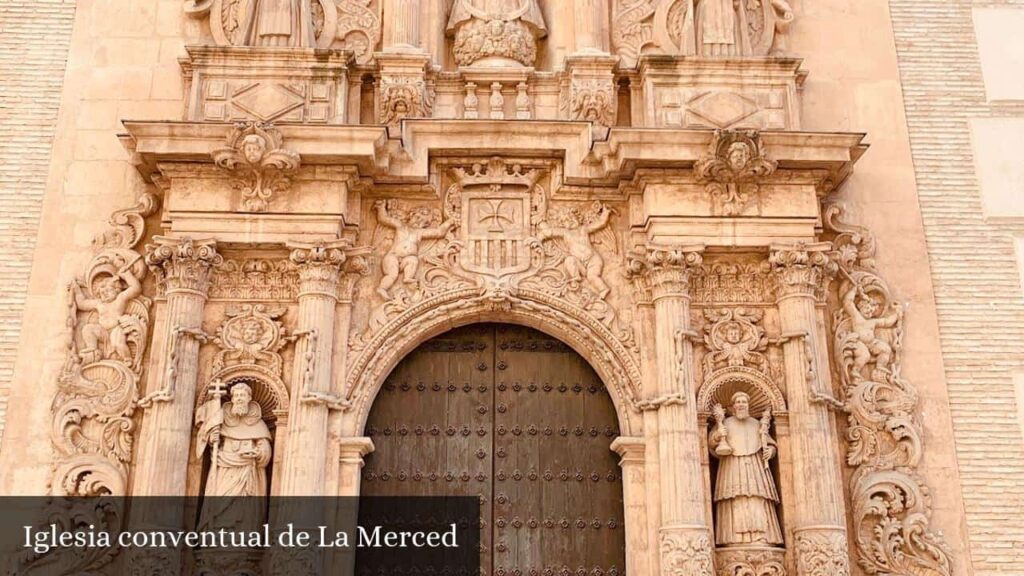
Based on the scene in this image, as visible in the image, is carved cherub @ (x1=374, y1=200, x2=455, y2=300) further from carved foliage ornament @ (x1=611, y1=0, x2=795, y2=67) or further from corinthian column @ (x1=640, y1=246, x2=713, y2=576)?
carved foliage ornament @ (x1=611, y1=0, x2=795, y2=67)

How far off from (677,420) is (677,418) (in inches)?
0.7

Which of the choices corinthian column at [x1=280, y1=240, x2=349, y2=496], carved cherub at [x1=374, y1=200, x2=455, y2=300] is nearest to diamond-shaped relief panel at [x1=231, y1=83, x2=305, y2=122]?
carved cherub at [x1=374, y1=200, x2=455, y2=300]

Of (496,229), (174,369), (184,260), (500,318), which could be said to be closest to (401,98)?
(496,229)

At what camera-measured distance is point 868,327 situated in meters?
9.56

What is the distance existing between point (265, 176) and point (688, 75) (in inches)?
146

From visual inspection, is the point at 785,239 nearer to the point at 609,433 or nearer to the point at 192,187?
the point at 609,433

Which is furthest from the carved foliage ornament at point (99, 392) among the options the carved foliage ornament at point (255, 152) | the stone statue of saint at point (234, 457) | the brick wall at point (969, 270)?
the brick wall at point (969, 270)

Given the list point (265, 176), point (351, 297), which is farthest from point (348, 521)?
point (265, 176)

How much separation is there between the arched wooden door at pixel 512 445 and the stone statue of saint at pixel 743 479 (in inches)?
33.0

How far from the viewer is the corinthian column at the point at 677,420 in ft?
28.2

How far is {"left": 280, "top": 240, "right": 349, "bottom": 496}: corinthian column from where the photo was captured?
8.79 meters

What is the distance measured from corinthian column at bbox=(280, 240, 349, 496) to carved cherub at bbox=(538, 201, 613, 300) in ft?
6.03
